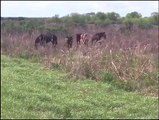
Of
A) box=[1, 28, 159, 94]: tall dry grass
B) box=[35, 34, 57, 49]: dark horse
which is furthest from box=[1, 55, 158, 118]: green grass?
box=[35, 34, 57, 49]: dark horse

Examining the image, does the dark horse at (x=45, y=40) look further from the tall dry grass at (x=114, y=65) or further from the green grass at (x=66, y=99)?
the green grass at (x=66, y=99)

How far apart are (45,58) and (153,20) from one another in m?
15.5

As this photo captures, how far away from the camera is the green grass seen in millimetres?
7062

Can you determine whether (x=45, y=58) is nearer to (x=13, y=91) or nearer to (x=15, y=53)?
(x=15, y=53)

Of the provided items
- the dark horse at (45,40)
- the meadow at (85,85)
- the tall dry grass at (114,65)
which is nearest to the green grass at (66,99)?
the meadow at (85,85)

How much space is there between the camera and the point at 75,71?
35.6 ft

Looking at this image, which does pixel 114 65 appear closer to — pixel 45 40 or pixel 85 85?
pixel 85 85

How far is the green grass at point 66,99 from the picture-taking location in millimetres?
7062

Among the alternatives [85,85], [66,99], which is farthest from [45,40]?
[66,99]

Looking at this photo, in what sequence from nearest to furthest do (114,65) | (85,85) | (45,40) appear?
1. (85,85)
2. (114,65)
3. (45,40)

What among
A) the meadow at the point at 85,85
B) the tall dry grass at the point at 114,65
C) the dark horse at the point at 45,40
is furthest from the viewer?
the dark horse at the point at 45,40

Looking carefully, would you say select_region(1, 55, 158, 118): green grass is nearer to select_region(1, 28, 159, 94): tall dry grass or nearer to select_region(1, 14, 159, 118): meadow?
select_region(1, 14, 159, 118): meadow

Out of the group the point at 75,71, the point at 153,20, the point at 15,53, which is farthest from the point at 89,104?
the point at 153,20

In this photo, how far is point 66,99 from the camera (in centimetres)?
807
